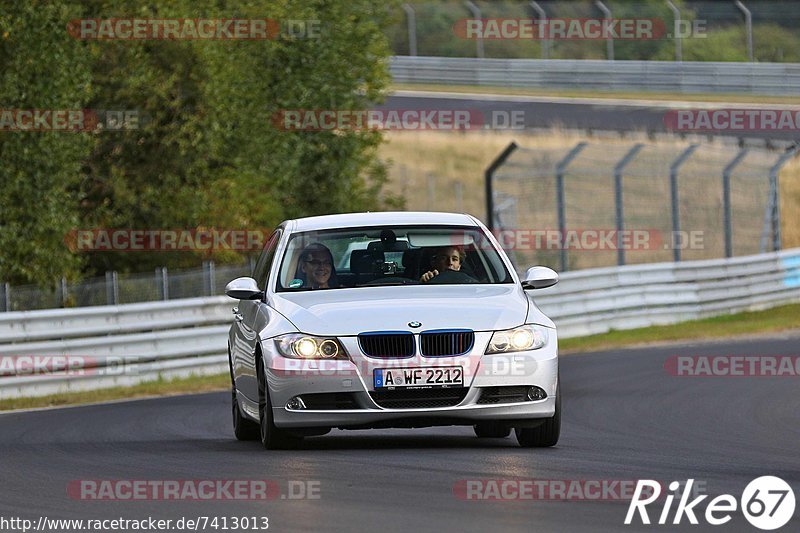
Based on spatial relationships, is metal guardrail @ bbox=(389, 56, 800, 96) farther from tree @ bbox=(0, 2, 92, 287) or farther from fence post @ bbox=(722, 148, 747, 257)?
tree @ bbox=(0, 2, 92, 287)

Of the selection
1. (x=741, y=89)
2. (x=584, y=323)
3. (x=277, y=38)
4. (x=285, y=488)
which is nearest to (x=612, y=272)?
(x=584, y=323)

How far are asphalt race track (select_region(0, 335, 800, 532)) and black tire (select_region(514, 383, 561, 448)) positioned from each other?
0.37 feet

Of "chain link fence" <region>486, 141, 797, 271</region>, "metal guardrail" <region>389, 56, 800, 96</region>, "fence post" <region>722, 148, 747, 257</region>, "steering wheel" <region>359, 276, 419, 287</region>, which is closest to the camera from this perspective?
"steering wheel" <region>359, 276, 419, 287</region>

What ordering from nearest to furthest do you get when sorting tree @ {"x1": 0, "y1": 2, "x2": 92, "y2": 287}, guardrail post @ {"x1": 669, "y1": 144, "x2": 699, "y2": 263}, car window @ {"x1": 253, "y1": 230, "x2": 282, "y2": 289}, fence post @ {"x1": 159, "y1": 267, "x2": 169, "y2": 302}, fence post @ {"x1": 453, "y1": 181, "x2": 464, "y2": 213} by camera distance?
car window @ {"x1": 253, "y1": 230, "x2": 282, "y2": 289}
fence post @ {"x1": 159, "y1": 267, "x2": 169, "y2": 302}
tree @ {"x1": 0, "y1": 2, "x2": 92, "y2": 287}
guardrail post @ {"x1": 669, "y1": 144, "x2": 699, "y2": 263}
fence post @ {"x1": 453, "y1": 181, "x2": 464, "y2": 213}

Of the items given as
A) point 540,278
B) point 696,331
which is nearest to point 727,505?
point 540,278

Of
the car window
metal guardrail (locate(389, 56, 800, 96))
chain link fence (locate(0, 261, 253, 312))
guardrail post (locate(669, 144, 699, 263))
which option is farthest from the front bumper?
metal guardrail (locate(389, 56, 800, 96))

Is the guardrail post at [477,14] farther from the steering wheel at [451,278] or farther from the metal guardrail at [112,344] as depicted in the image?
the steering wheel at [451,278]

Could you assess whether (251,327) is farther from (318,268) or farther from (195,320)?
(195,320)

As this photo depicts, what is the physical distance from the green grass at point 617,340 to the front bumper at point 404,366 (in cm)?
813

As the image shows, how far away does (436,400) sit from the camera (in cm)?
1078

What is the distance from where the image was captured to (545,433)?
1120 centimetres

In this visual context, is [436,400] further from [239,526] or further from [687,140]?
[687,140]

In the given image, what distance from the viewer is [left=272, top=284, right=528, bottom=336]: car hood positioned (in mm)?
10828

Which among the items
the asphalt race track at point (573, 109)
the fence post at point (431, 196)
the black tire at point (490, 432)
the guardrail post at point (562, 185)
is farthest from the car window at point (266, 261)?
the fence post at point (431, 196)
